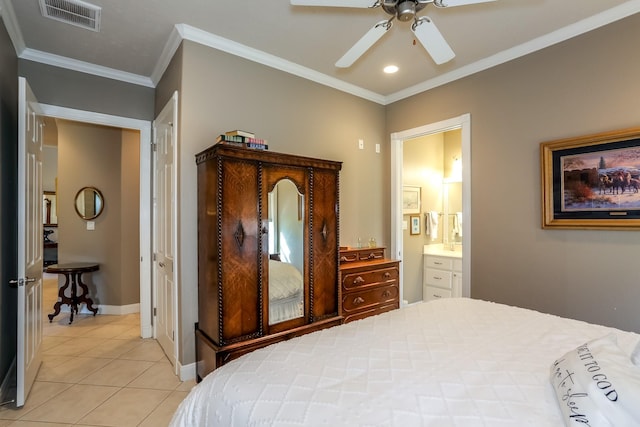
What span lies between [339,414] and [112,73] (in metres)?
3.67

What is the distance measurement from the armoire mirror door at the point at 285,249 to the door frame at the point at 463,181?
1629 millimetres

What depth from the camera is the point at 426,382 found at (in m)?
1.11

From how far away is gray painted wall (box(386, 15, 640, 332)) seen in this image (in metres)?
2.30

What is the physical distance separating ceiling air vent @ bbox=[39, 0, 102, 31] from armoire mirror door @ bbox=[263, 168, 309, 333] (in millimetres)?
1657

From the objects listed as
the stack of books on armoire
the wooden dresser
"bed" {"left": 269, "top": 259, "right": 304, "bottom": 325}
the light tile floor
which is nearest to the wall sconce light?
the wooden dresser

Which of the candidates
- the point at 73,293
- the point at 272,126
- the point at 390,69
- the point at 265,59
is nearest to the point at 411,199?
the point at 390,69

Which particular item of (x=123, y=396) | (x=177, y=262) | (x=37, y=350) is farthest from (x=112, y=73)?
(x=123, y=396)

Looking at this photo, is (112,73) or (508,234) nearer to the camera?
(508,234)

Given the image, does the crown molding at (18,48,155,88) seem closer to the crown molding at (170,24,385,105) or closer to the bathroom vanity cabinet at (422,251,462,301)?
the crown molding at (170,24,385,105)

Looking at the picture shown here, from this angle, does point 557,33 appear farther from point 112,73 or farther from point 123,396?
point 123,396

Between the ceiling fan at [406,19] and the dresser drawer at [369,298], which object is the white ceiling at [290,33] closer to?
the ceiling fan at [406,19]

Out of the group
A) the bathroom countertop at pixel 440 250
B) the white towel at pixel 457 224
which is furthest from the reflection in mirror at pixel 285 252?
the white towel at pixel 457 224

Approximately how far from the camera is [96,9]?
7.43 feet

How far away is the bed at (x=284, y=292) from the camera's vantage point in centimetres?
252
